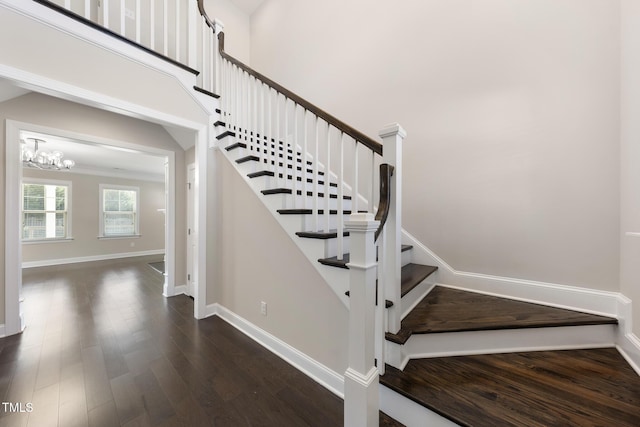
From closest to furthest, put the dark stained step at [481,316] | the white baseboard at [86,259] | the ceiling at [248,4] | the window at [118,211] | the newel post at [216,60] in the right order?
the dark stained step at [481,316]
the newel post at [216,60]
the ceiling at [248,4]
the white baseboard at [86,259]
the window at [118,211]

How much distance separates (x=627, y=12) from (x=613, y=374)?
2.07 metres

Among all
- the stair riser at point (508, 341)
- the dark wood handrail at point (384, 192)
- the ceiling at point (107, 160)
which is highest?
the ceiling at point (107, 160)

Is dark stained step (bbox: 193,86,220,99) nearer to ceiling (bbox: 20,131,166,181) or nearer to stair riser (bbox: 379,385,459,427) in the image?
ceiling (bbox: 20,131,166,181)

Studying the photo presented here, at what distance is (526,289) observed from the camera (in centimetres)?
176

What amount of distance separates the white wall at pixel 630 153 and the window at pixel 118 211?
8946mm

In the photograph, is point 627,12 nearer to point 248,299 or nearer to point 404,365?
point 404,365

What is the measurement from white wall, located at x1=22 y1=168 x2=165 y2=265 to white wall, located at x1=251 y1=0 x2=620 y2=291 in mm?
7120

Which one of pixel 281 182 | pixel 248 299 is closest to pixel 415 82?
pixel 281 182

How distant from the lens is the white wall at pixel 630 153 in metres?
1.29

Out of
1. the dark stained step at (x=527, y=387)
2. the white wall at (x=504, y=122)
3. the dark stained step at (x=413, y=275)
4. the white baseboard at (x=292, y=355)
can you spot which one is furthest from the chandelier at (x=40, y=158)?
the dark stained step at (x=527, y=387)

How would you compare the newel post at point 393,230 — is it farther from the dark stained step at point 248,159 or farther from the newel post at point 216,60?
the newel post at point 216,60

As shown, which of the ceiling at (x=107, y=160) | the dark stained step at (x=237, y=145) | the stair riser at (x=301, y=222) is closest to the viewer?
the stair riser at (x=301, y=222)

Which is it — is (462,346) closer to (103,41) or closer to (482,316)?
(482,316)

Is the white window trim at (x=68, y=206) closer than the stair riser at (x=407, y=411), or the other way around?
the stair riser at (x=407, y=411)
